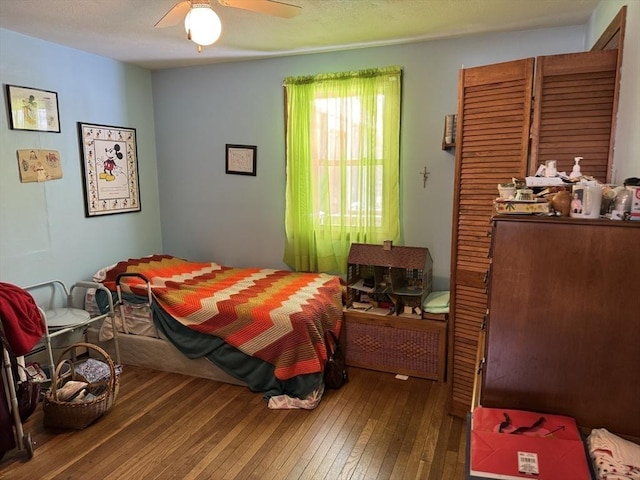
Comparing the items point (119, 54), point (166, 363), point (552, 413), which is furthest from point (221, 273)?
point (552, 413)

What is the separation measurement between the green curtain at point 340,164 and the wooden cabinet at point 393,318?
312 mm

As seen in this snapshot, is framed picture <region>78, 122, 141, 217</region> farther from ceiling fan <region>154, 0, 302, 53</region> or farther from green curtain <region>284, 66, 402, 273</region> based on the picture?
ceiling fan <region>154, 0, 302, 53</region>

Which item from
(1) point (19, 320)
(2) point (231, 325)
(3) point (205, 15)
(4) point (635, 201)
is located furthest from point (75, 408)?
(4) point (635, 201)

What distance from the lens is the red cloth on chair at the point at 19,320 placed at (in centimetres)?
214

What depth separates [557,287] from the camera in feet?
4.34

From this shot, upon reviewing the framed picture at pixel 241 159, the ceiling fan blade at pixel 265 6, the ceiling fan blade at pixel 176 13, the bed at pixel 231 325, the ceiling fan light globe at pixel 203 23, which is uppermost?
the ceiling fan blade at pixel 265 6

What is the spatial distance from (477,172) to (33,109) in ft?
10.2

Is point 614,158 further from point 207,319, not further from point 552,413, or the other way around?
point 207,319

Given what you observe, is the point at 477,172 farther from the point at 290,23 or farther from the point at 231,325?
the point at 231,325

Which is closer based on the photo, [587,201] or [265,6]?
[587,201]

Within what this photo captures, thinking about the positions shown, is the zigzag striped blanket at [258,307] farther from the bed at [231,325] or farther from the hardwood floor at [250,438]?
the hardwood floor at [250,438]

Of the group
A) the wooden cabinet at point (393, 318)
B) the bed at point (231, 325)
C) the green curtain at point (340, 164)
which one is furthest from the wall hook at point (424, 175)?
the bed at point (231, 325)

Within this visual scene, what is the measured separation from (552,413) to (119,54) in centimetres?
389

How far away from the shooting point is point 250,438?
7.88 ft
